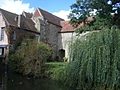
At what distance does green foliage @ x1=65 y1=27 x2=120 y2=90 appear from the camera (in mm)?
10703

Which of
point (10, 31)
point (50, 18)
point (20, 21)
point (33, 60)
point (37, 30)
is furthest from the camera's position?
point (50, 18)

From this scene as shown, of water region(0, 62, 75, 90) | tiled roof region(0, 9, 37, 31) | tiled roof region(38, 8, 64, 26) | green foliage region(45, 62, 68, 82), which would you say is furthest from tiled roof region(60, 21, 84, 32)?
water region(0, 62, 75, 90)

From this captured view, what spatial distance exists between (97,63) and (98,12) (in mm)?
10057

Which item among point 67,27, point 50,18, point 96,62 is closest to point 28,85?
point 96,62

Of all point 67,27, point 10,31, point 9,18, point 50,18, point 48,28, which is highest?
point 50,18

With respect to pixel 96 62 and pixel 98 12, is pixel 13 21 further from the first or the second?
pixel 96 62

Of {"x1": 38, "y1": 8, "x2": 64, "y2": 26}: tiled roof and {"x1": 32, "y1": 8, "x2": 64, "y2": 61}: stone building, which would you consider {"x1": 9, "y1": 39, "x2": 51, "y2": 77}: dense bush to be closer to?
{"x1": 32, "y1": 8, "x2": 64, "y2": 61}: stone building

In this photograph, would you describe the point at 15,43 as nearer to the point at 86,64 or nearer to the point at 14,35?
the point at 14,35

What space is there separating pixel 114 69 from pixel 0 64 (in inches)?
645

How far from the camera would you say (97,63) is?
1119cm

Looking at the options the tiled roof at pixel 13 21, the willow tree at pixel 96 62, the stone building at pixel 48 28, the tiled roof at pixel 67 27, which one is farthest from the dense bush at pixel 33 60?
the tiled roof at pixel 67 27

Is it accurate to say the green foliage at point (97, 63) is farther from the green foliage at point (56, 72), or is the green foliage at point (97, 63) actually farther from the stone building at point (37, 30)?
the stone building at point (37, 30)

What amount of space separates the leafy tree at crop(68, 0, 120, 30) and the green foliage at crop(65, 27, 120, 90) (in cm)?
674

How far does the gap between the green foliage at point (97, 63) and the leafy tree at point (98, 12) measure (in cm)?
674
